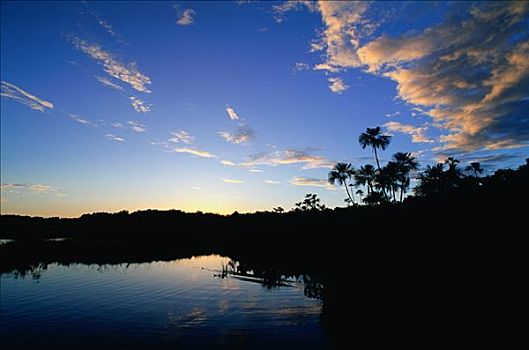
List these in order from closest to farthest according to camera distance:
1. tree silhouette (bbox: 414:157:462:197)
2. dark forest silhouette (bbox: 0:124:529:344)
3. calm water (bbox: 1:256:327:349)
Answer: dark forest silhouette (bbox: 0:124:529:344)
calm water (bbox: 1:256:327:349)
tree silhouette (bbox: 414:157:462:197)

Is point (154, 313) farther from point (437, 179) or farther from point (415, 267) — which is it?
point (437, 179)

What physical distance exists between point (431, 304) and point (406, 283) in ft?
5.96

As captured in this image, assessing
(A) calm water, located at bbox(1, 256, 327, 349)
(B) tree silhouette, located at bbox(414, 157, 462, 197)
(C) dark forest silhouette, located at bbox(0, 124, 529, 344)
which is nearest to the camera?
(C) dark forest silhouette, located at bbox(0, 124, 529, 344)

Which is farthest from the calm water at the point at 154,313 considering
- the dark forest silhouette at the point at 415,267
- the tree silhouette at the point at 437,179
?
the tree silhouette at the point at 437,179

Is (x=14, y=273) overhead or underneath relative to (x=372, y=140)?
underneath

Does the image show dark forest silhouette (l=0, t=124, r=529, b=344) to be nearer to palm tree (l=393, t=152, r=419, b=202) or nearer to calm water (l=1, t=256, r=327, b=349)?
calm water (l=1, t=256, r=327, b=349)

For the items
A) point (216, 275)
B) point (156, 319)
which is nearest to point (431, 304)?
point (156, 319)

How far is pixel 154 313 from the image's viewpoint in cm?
1623

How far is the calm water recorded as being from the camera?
A: 1245 cm

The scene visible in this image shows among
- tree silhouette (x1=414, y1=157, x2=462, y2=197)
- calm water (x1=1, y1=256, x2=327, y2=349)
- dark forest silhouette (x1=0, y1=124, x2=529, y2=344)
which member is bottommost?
calm water (x1=1, y1=256, x2=327, y2=349)

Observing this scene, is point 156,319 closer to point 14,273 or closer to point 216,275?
point 216,275

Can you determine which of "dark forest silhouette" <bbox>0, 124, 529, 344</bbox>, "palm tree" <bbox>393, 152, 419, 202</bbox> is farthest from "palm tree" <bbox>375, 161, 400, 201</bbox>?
"dark forest silhouette" <bbox>0, 124, 529, 344</bbox>

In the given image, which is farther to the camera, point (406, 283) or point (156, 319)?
point (156, 319)

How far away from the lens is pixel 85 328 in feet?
46.2
